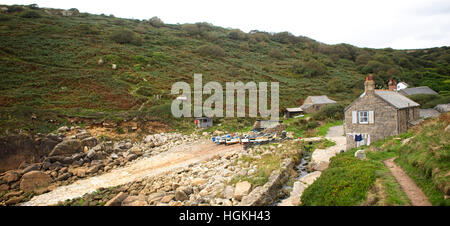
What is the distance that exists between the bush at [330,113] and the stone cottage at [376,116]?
1479 cm

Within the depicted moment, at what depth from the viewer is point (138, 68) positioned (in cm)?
4703

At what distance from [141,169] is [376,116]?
17.2 meters

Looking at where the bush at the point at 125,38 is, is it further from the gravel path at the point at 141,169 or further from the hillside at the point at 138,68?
the gravel path at the point at 141,169

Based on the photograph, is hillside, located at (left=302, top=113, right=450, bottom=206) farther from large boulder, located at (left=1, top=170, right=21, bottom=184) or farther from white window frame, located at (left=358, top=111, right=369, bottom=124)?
large boulder, located at (left=1, top=170, right=21, bottom=184)

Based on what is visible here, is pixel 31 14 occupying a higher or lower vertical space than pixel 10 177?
higher

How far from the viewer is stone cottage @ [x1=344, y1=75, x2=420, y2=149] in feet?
57.4

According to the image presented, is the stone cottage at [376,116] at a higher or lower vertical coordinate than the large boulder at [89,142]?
higher

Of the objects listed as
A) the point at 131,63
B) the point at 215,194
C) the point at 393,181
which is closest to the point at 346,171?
the point at 393,181

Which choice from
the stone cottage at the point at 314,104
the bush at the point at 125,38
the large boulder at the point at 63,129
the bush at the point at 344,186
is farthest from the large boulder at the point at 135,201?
the bush at the point at 125,38

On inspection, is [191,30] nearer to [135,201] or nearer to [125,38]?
[125,38]

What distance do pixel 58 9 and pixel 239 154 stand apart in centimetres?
9265

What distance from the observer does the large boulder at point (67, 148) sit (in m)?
19.3

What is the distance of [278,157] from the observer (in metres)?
16.4

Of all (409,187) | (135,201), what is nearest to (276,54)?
(135,201)
